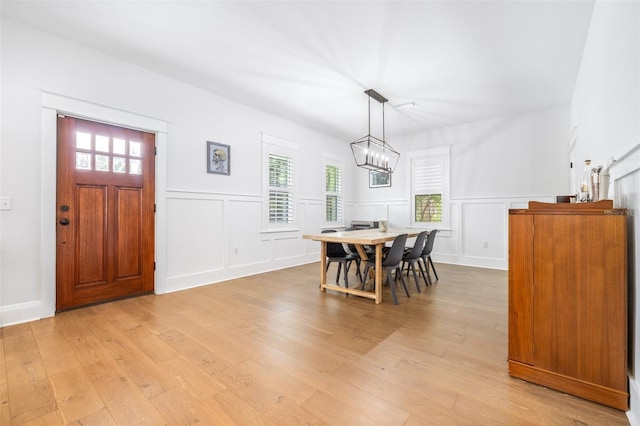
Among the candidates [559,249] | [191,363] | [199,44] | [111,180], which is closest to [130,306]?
[111,180]

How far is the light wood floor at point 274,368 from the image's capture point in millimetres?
1396

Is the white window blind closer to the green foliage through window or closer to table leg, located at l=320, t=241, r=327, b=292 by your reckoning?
the green foliage through window

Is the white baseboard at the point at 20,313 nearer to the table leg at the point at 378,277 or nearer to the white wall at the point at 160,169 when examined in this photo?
the white wall at the point at 160,169

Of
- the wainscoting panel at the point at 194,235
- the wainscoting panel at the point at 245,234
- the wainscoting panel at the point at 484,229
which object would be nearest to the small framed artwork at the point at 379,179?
the wainscoting panel at the point at 484,229

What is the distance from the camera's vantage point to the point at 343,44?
287 centimetres

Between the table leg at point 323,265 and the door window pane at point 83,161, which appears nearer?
the door window pane at point 83,161

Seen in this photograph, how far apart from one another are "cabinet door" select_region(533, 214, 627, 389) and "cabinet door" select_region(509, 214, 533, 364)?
30 millimetres

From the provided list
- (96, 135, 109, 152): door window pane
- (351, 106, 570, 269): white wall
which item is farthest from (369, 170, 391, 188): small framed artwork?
(96, 135, 109, 152): door window pane

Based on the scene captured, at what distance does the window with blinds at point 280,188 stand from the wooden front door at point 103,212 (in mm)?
1981

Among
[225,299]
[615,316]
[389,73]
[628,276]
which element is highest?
[389,73]

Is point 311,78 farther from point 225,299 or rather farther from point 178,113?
point 225,299

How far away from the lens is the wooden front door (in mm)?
2883

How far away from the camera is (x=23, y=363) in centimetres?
187

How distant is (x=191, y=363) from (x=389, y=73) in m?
3.71
